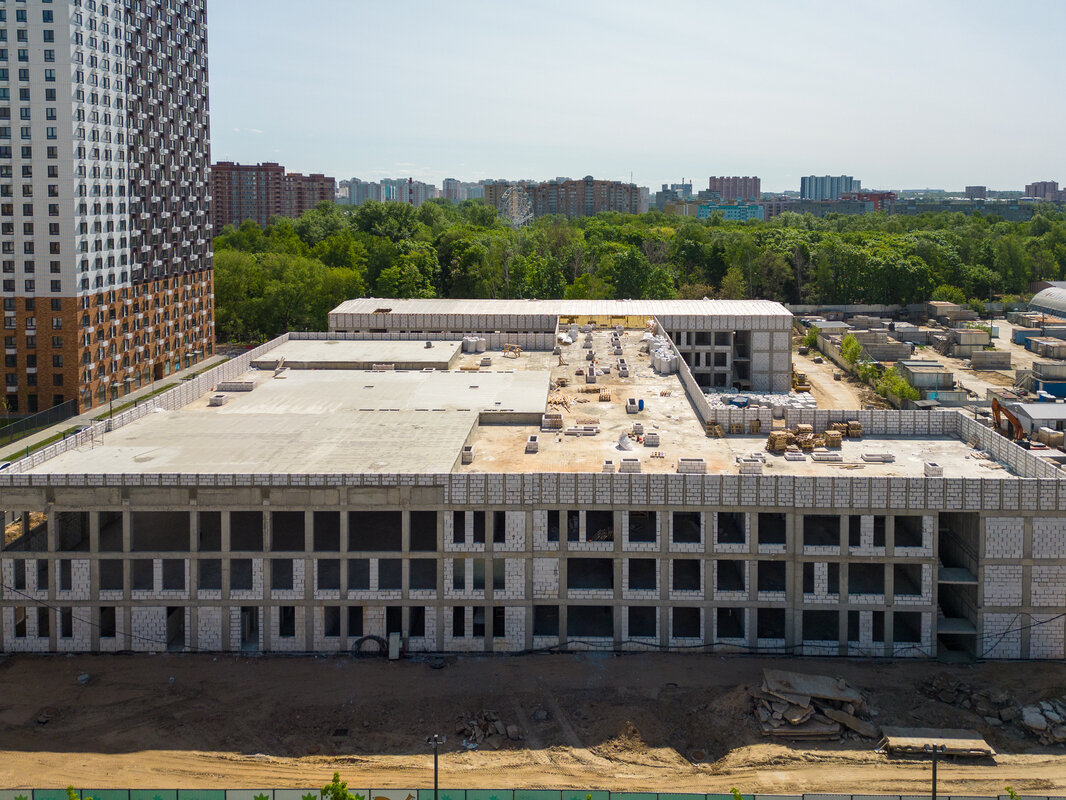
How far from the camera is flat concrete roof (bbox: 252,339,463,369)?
84.2 metres

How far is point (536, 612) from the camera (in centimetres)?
5203

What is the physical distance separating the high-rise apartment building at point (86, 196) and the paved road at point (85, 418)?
114cm

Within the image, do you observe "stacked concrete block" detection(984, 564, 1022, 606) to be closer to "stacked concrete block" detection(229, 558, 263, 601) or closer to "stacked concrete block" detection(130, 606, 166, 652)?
"stacked concrete block" detection(229, 558, 263, 601)

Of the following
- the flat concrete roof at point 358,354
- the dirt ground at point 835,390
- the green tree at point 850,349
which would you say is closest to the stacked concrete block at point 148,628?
the flat concrete roof at point 358,354

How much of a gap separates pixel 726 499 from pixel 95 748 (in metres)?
29.7

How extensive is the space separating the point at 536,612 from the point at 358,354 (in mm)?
42000

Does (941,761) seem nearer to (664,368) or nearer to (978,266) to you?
(664,368)

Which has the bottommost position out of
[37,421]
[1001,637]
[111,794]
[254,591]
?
[111,794]

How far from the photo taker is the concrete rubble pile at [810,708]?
42688 mm

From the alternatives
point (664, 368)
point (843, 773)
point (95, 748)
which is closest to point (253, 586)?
point (95, 748)

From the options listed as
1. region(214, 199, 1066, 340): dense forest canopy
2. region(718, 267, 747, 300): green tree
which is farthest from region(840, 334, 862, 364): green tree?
region(718, 267, 747, 300): green tree

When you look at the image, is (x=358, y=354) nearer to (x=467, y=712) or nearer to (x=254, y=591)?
(x=254, y=591)

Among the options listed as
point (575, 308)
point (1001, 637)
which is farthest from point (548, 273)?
point (1001, 637)

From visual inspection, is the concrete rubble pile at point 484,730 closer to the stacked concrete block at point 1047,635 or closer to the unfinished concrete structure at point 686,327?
the stacked concrete block at point 1047,635
